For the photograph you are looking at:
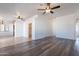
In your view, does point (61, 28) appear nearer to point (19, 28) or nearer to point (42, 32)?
point (42, 32)

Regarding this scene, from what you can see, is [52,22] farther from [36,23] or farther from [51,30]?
[36,23]

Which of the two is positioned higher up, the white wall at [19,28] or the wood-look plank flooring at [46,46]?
the white wall at [19,28]

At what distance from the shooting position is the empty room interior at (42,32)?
2277 mm

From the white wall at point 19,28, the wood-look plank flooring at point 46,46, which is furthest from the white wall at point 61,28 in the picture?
the white wall at point 19,28

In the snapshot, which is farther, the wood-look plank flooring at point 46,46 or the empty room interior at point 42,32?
the wood-look plank flooring at point 46,46

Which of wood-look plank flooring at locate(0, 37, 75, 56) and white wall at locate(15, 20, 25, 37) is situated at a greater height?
white wall at locate(15, 20, 25, 37)

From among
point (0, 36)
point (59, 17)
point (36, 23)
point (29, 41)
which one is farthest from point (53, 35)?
point (0, 36)

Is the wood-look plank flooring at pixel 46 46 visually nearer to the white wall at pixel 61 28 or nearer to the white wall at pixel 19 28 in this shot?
the white wall at pixel 61 28

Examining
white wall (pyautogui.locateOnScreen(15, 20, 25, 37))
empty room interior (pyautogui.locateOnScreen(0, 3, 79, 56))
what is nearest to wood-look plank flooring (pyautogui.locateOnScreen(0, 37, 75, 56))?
empty room interior (pyautogui.locateOnScreen(0, 3, 79, 56))

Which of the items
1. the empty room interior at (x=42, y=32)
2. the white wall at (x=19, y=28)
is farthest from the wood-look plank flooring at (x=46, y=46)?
the white wall at (x=19, y=28)

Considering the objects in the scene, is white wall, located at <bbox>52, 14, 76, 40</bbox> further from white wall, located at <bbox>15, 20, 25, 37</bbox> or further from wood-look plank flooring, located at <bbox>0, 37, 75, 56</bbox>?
white wall, located at <bbox>15, 20, 25, 37</bbox>

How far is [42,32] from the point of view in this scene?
8.79ft

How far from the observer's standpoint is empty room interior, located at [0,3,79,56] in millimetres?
2277

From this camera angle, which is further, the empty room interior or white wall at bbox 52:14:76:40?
white wall at bbox 52:14:76:40
